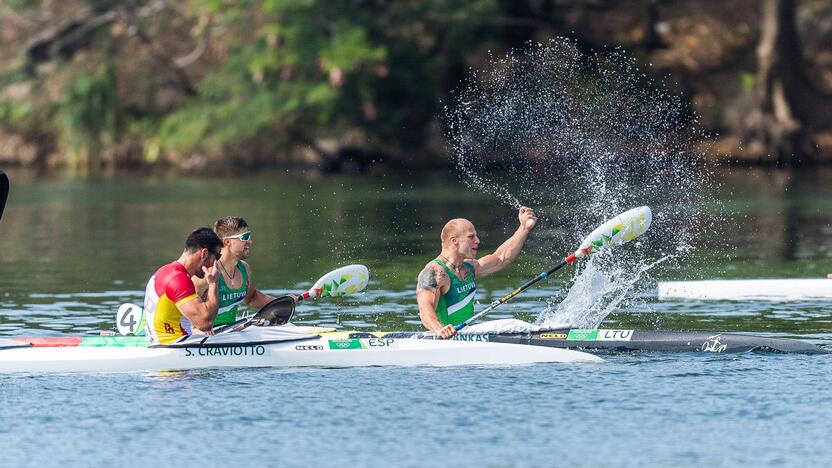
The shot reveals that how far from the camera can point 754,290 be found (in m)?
21.2

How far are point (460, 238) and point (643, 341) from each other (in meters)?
2.16

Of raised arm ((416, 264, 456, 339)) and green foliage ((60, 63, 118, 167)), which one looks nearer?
raised arm ((416, 264, 456, 339))

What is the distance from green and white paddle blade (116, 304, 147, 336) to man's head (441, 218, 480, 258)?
3362 mm

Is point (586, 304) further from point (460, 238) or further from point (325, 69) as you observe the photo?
point (325, 69)

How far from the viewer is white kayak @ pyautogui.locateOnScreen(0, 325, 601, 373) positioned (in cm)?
1531

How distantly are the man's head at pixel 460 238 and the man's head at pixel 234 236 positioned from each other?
2062 millimetres

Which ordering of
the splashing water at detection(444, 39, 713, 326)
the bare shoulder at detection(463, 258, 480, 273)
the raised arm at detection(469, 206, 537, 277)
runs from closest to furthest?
the bare shoulder at detection(463, 258, 480, 273), the raised arm at detection(469, 206, 537, 277), the splashing water at detection(444, 39, 713, 326)

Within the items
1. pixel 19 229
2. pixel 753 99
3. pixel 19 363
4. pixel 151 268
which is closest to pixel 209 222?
pixel 19 229

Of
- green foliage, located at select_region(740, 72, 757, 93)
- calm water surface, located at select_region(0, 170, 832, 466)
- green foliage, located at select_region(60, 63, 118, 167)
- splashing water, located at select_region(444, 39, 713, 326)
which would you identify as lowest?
calm water surface, located at select_region(0, 170, 832, 466)

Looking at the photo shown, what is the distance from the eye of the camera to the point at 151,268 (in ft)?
85.8

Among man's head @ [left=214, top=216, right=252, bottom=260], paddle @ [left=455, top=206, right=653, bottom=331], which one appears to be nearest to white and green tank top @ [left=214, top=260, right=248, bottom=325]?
man's head @ [left=214, top=216, right=252, bottom=260]

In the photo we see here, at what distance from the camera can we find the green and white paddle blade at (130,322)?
16.6 meters

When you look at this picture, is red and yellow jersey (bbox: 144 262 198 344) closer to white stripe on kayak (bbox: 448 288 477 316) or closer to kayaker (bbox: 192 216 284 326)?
kayaker (bbox: 192 216 284 326)

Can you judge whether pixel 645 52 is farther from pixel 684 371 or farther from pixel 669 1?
pixel 684 371
